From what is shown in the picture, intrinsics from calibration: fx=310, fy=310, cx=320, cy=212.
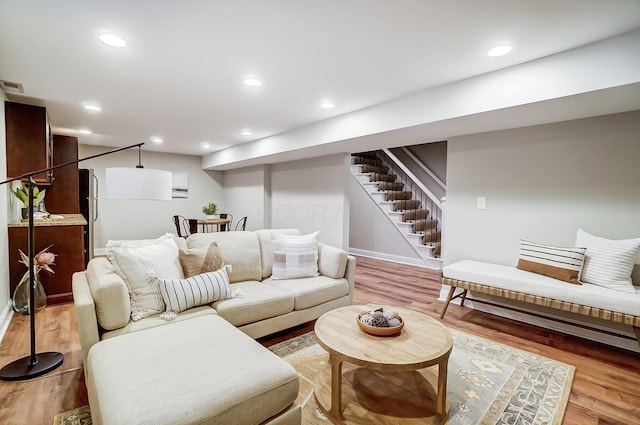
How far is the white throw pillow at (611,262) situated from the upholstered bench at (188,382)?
273 centimetres

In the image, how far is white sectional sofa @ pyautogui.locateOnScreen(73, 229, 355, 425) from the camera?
1.22 m

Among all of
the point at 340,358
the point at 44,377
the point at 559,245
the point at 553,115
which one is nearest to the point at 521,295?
the point at 559,245

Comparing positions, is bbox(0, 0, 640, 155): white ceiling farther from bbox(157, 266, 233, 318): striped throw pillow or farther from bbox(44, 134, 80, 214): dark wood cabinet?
bbox(44, 134, 80, 214): dark wood cabinet

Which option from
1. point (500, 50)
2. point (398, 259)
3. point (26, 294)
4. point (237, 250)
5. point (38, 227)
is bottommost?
point (398, 259)

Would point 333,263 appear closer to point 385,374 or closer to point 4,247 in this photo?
point 385,374

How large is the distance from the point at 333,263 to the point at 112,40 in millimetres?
2513

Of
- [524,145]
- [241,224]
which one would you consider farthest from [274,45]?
[241,224]

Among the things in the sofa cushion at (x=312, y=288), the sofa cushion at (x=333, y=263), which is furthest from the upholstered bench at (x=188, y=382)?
the sofa cushion at (x=333, y=263)

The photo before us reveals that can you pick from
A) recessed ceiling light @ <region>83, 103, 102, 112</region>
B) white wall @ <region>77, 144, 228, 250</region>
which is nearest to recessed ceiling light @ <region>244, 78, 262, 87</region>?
recessed ceiling light @ <region>83, 103, 102, 112</region>

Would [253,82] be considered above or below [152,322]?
above

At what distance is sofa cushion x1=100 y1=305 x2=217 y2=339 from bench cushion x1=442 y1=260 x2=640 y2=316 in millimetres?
2388

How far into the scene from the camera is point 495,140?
3416mm

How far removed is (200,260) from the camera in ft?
8.00

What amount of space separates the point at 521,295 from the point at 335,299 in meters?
1.66
